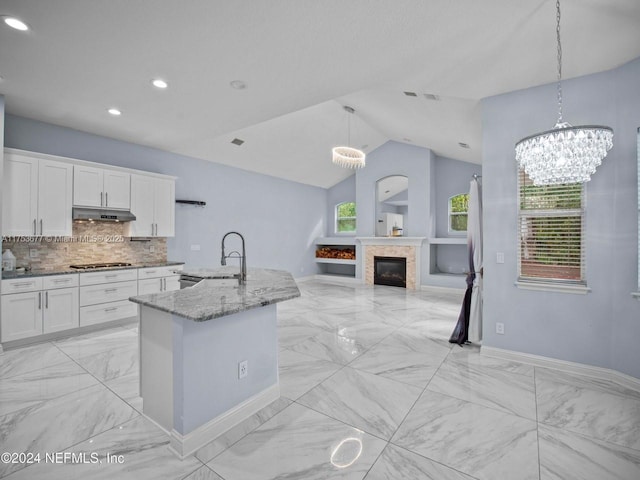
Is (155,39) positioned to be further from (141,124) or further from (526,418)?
(526,418)

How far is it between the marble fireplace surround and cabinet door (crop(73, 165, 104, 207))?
5.94m

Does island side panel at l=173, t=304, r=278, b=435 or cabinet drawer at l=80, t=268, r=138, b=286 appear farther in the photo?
cabinet drawer at l=80, t=268, r=138, b=286

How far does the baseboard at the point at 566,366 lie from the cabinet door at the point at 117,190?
17.3 feet

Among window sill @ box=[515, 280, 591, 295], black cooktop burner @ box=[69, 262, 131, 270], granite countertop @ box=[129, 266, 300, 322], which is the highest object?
black cooktop burner @ box=[69, 262, 131, 270]

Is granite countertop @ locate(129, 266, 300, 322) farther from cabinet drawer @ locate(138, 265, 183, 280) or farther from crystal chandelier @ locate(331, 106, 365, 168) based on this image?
crystal chandelier @ locate(331, 106, 365, 168)

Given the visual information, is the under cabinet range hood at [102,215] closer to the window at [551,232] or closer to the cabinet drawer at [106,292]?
the cabinet drawer at [106,292]

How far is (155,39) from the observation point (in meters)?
2.37

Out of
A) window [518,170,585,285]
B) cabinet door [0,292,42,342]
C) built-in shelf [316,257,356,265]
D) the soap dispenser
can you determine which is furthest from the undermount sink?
built-in shelf [316,257,356,265]

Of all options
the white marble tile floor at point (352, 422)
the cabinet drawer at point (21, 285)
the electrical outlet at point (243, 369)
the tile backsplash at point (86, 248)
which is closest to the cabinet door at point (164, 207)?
the tile backsplash at point (86, 248)

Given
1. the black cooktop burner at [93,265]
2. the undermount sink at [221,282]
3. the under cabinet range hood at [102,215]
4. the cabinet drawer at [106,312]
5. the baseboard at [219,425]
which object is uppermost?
the under cabinet range hood at [102,215]

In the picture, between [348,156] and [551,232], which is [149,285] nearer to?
[348,156]

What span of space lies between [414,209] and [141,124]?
6119 millimetres

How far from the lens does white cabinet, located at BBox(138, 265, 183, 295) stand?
14.9 ft

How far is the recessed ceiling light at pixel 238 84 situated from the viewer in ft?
10.0
